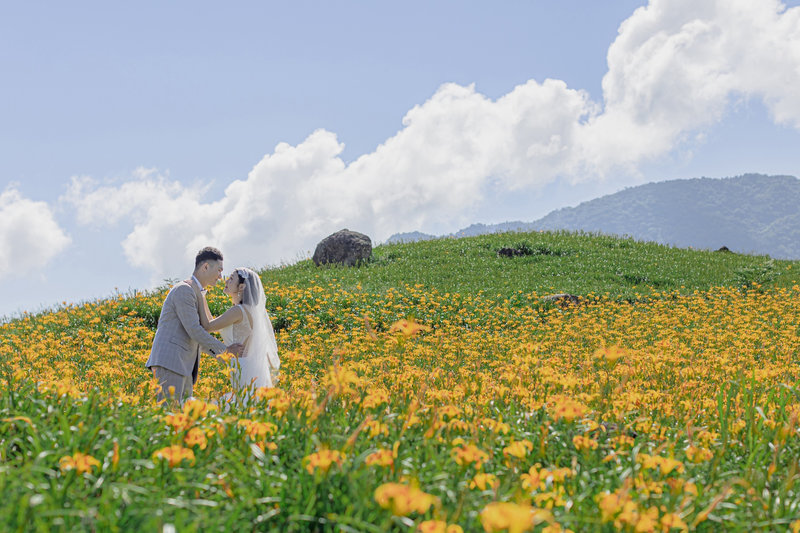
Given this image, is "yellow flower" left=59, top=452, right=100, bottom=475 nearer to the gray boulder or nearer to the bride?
the bride

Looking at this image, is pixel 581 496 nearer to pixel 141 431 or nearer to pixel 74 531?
pixel 74 531

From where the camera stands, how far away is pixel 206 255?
18.7 ft

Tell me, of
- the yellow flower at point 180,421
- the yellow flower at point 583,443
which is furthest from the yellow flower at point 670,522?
the yellow flower at point 180,421

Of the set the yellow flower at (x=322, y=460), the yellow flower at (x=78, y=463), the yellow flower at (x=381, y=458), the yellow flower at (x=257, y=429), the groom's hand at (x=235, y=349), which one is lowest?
the yellow flower at (x=381, y=458)

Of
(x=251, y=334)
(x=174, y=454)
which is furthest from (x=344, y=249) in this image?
(x=174, y=454)

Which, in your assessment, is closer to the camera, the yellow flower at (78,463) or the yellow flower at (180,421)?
the yellow flower at (78,463)

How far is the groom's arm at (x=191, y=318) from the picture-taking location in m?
5.54

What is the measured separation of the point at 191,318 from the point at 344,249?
1615 cm

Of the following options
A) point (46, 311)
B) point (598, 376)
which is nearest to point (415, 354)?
point (598, 376)

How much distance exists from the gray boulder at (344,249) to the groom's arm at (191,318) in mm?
15552

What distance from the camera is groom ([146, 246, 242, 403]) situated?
18.2ft

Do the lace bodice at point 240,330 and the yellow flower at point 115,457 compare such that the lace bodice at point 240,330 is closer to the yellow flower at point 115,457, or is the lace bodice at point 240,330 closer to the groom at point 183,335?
the groom at point 183,335

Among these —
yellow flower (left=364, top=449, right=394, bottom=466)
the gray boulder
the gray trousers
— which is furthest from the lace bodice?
the gray boulder

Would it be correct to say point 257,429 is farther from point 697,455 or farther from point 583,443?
point 697,455
